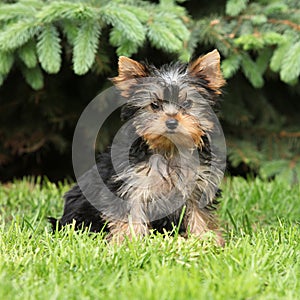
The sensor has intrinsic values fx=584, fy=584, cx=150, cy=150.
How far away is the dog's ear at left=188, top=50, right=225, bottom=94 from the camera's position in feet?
12.6

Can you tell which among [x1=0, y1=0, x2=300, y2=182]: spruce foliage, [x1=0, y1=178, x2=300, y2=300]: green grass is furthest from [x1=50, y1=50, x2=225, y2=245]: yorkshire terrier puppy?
[x1=0, y1=0, x2=300, y2=182]: spruce foliage

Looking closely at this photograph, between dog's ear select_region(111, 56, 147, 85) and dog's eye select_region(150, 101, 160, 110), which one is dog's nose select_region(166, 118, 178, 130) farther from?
dog's ear select_region(111, 56, 147, 85)

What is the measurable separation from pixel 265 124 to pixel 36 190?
8.94 ft

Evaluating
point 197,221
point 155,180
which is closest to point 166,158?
point 155,180

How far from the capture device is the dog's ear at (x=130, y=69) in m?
3.75

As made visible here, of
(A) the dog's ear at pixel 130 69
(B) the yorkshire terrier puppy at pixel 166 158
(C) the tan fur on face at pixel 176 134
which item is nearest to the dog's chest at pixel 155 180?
(B) the yorkshire terrier puppy at pixel 166 158

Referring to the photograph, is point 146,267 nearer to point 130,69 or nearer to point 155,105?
point 155,105

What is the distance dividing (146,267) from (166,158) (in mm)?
843

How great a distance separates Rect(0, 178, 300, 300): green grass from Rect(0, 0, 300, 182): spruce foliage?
174cm

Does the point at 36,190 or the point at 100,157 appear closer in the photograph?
the point at 100,157

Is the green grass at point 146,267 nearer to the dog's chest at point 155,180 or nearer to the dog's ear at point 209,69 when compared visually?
the dog's chest at point 155,180

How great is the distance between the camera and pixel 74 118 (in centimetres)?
694

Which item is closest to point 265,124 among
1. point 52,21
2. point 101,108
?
point 101,108

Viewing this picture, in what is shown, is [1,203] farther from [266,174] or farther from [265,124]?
[265,124]
